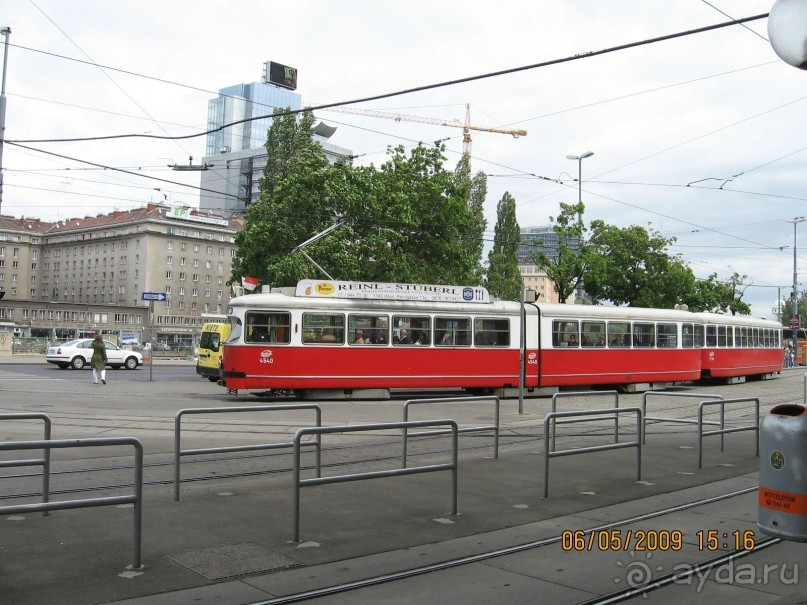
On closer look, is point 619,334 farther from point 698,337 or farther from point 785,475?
point 785,475

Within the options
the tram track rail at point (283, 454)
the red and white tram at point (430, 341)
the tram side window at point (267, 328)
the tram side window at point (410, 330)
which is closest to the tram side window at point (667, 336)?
the red and white tram at point (430, 341)

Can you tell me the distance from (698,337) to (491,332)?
34.4 feet

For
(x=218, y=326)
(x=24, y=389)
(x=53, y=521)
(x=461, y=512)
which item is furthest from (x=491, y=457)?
(x=218, y=326)

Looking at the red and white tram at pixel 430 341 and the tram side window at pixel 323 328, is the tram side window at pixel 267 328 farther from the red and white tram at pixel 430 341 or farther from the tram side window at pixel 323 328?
the tram side window at pixel 323 328

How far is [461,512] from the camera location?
26.1 feet

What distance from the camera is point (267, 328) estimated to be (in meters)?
21.7

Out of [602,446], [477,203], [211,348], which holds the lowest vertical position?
[602,446]

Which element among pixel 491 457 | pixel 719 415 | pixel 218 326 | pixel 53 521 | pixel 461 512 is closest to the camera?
pixel 53 521

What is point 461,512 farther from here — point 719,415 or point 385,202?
point 385,202

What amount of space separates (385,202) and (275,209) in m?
4.97

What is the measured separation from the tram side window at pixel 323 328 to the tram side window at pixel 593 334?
8.59 meters

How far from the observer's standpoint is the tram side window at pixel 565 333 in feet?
84.3

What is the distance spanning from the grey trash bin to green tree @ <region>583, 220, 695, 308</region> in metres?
40.4

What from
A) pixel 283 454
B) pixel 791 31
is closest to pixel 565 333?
pixel 283 454
